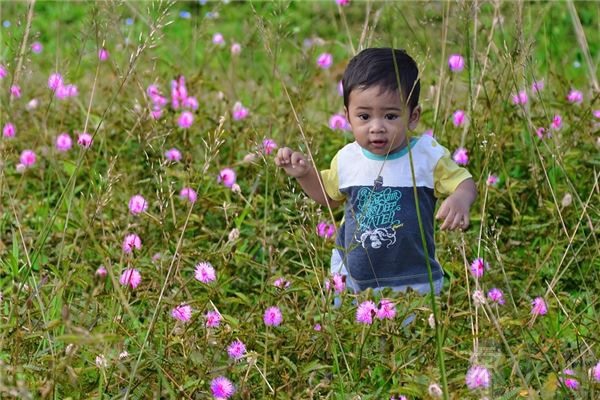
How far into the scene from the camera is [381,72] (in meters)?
2.38

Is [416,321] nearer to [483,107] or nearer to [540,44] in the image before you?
[483,107]

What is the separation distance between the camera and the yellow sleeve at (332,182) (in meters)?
2.57

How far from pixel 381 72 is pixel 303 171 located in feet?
0.95

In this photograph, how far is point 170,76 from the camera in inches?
171

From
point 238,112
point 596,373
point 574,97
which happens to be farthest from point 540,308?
point 238,112

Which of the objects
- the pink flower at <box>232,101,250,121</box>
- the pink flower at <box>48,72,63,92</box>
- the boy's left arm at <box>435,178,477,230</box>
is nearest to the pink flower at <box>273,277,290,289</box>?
the boy's left arm at <box>435,178,477,230</box>

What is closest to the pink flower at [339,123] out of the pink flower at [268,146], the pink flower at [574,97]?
the pink flower at [268,146]

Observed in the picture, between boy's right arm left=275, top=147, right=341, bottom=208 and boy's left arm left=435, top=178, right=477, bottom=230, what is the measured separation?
27 centimetres

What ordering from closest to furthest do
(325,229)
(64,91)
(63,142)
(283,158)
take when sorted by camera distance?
(283,158) → (325,229) → (63,142) → (64,91)

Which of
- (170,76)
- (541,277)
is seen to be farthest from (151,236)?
(170,76)

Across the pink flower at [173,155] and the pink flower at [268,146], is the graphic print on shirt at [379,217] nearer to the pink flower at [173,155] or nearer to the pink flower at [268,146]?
the pink flower at [268,146]

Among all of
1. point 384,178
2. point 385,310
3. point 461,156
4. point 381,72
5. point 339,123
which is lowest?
point 339,123

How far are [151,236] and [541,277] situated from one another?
1.09m

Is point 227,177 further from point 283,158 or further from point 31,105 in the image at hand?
point 31,105
